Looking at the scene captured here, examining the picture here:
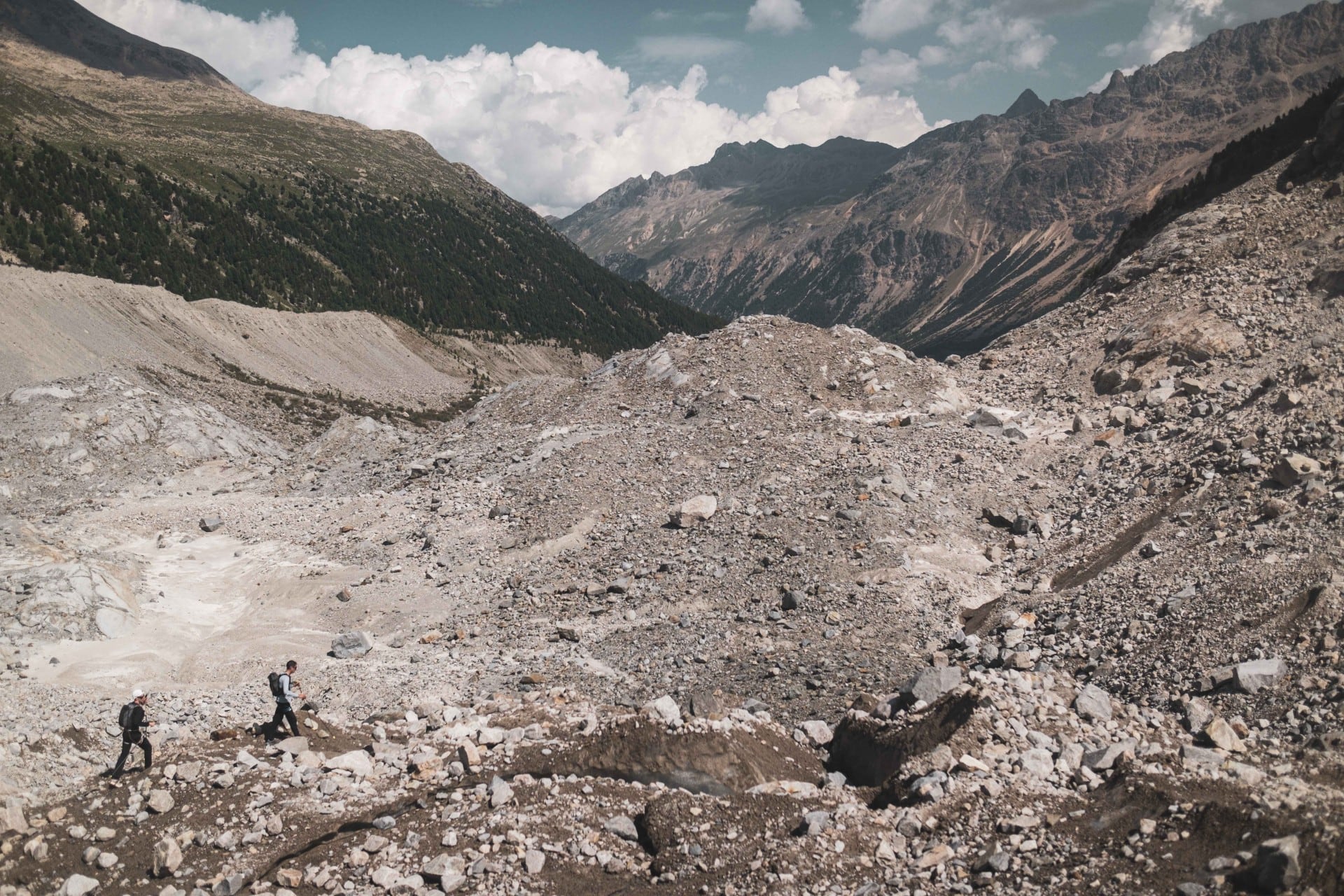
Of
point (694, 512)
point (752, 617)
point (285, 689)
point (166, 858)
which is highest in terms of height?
point (694, 512)

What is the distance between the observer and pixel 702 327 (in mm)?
198125

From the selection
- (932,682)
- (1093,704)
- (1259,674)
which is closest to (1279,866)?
(1093,704)

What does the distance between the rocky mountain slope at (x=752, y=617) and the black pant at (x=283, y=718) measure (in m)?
0.46

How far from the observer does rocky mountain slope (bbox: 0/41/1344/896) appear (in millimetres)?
11242

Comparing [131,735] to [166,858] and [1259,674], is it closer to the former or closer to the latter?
[166,858]

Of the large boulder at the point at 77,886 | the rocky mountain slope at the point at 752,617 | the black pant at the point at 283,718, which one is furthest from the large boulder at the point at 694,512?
the large boulder at the point at 77,886

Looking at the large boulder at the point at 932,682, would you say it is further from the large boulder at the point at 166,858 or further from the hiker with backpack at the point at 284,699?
the large boulder at the point at 166,858

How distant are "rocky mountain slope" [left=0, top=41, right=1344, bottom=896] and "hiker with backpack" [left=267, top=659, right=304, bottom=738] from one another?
1.62 feet

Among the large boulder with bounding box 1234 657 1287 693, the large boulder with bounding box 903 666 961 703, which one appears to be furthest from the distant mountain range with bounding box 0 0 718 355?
the large boulder with bounding box 1234 657 1287 693

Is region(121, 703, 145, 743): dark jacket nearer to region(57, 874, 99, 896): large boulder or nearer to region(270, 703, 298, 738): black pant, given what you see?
region(270, 703, 298, 738): black pant

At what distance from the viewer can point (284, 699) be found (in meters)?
14.8

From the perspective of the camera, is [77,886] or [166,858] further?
[166,858]

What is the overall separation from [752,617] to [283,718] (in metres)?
10.1

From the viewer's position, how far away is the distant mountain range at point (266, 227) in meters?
91.0
